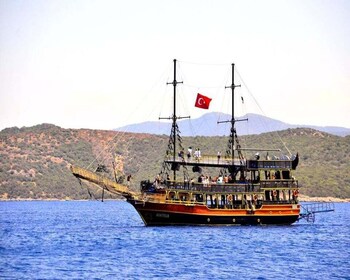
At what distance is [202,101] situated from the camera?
6781 cm

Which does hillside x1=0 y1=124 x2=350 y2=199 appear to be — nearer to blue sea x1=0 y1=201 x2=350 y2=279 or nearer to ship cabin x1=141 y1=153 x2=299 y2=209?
ship cabin x1=141 y1=153 x2=299 y2=209

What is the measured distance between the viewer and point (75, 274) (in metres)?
41.5

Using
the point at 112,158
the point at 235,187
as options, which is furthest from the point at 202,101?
the point at 112,158

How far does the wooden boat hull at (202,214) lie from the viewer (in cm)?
6538

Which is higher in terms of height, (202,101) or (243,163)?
(202,101)

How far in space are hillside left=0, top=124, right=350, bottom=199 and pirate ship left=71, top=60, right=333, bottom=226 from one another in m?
95.8

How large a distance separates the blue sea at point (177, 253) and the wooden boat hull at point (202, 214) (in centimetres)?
80

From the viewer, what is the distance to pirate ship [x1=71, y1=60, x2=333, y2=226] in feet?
214

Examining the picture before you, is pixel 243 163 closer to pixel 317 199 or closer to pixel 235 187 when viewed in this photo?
pixel 235 187

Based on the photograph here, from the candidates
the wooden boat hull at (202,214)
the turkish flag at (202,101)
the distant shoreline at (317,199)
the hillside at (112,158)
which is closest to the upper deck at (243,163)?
the wooden boat hull at (202,214)

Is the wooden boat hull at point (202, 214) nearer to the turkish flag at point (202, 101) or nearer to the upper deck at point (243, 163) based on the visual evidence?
the upper deck at point (243, 163)

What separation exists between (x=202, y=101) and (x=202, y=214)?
8.84 metres

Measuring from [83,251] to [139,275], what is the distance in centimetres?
1052

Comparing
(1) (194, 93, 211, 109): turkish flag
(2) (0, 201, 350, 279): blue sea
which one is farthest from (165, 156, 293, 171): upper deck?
(2) (0, 201, 350, 279): blue sea
